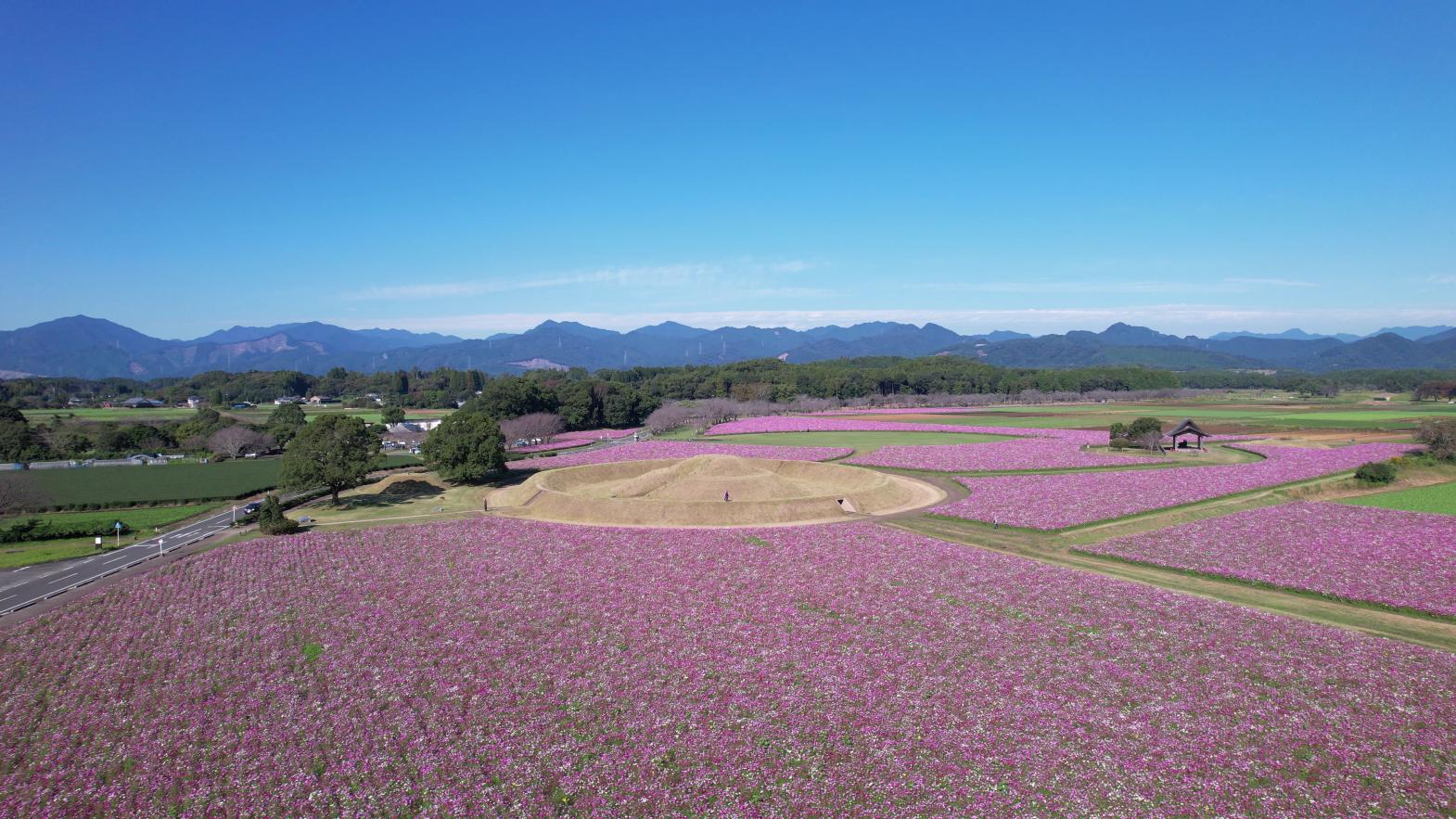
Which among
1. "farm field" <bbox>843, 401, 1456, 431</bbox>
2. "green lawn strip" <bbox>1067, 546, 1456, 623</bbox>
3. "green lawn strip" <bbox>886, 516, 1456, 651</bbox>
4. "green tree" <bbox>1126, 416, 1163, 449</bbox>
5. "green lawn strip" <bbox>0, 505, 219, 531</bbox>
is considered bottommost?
"green lawn strip" <bbox>0, 505, 219, 531</bbox>

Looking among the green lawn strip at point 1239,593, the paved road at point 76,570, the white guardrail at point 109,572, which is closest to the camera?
the green lawn strip at point 1239,593

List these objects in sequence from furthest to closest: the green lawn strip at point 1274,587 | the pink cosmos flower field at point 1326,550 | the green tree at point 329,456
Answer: the green tree at point 329,456, the pink cosmos flower field at point 1326,550, the green lawn strip at point 1274,587

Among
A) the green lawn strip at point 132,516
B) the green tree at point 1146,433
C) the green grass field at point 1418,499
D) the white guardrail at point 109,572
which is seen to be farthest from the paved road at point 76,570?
the green tree at point 1146,433

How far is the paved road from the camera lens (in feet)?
100

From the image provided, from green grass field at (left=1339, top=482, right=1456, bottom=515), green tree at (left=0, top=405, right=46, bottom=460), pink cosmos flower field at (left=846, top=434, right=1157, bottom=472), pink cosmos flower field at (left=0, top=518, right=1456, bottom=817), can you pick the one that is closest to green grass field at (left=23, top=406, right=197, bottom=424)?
green tree at (left=0, top=405, right=46, bottom=460)

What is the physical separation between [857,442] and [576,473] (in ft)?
118

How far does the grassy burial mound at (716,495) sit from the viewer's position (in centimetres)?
4216

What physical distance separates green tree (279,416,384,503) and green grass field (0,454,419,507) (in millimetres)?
9403

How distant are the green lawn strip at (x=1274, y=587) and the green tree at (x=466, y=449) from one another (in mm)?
43128

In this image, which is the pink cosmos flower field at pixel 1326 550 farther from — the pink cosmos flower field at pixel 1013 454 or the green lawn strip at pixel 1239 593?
the pink cosmos flower field at pixel 1013 454

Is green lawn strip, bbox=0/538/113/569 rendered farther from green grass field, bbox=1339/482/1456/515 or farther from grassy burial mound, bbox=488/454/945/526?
green grass field, bbox=1339/482/1456/515

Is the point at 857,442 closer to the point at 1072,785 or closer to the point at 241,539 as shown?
the point at 241,539

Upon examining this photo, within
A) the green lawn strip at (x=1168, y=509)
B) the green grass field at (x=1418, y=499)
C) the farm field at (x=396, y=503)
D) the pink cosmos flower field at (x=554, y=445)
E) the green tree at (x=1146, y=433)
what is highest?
the green tree at (x=1146, y=433)

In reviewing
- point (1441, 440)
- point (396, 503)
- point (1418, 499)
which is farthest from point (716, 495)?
point (1441, 440)
